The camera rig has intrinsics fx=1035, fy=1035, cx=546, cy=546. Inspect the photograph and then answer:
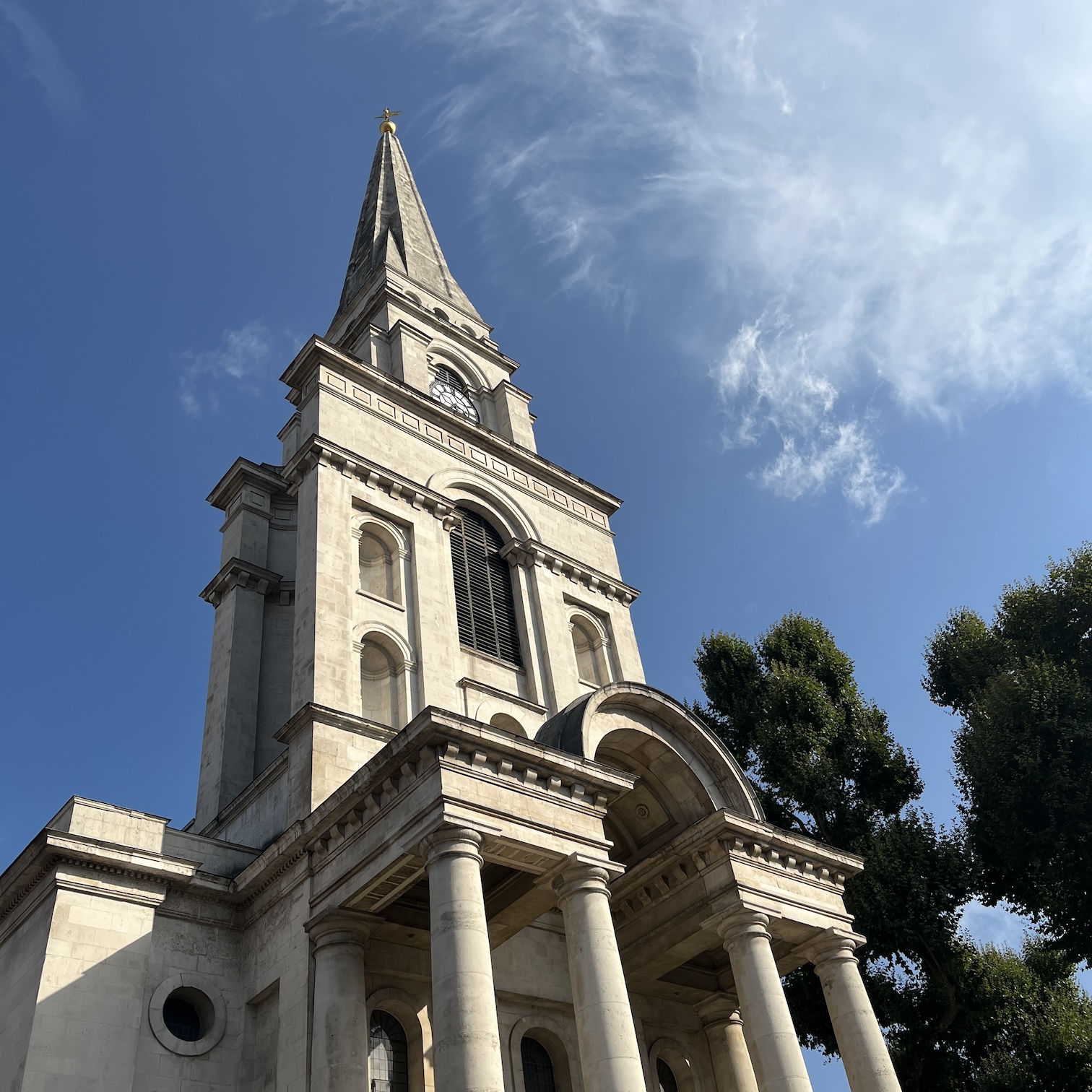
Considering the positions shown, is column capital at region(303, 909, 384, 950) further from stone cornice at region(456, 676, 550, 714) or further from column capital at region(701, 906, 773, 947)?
stone cornice at region(456, 676, 550, 714)

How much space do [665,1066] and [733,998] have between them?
2.19 metres

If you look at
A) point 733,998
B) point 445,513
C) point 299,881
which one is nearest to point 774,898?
point 733,998

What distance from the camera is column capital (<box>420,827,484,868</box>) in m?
15.9

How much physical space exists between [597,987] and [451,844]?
312 centimetres

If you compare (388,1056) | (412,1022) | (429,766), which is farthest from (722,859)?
(388,1056)

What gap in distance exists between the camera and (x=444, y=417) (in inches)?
1227

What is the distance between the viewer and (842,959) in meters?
20.6

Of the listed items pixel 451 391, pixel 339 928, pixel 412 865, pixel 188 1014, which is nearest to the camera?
pixel 412 865

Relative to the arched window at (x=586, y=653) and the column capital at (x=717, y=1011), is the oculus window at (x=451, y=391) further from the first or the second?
the column capital at (x=717, y=1011)

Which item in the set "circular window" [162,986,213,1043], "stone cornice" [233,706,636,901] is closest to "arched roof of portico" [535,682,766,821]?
"stone cornice" [233,706,636,901]

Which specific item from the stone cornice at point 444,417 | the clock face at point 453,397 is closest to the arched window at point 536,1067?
the stone cornice at point 444,417

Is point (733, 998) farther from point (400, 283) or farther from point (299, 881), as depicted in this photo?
point (400, 283)

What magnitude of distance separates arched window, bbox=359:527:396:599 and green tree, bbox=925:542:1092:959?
16.1m

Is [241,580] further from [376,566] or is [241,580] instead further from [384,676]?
[384,676]
